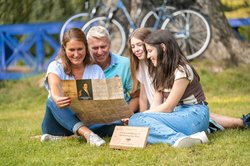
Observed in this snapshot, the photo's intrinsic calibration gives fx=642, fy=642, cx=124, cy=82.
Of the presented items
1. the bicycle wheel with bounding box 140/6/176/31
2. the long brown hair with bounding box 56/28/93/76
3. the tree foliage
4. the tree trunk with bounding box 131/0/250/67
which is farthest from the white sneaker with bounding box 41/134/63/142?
the tree foliage

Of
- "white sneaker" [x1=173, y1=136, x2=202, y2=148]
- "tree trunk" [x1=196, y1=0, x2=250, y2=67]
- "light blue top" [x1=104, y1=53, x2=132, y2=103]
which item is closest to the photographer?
"white sneaker" [x1=173, y1=136, x2=202, y2=148]

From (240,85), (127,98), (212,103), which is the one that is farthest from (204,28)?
(127,98)

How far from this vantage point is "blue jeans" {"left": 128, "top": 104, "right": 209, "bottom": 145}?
427cm

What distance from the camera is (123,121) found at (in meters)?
4.64

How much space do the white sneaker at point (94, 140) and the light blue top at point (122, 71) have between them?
534 mm

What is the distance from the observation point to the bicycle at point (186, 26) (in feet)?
27.7

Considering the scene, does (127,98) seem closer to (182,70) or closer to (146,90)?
(146,90)

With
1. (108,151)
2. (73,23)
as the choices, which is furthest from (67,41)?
(73,23)

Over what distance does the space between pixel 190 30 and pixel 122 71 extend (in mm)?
3967

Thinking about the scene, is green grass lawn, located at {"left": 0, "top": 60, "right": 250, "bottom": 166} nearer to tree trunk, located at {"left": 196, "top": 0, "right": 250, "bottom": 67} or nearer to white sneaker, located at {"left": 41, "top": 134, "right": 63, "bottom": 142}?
white sneaker, located at {"left": 41, "top": 134, "right": 63, "bottom": 142}

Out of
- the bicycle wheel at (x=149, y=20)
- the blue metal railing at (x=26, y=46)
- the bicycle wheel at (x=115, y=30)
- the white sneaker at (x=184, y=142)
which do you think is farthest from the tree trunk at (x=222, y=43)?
the white sneaker at (x=184, y=142)

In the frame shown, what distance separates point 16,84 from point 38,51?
741 millimetres

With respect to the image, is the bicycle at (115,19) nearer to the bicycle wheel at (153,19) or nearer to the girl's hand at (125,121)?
the bicycle wheel at (153,19)

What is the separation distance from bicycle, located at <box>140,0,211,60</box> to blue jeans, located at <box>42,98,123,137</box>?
379cm
